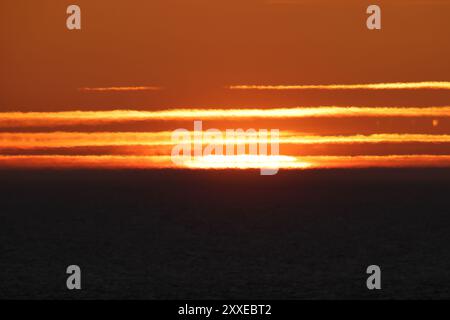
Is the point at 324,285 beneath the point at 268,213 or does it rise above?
beneath

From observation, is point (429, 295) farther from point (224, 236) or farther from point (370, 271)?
point (224, 236)

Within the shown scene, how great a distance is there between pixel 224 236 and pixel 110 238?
1415 centimetres

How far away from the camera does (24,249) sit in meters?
112

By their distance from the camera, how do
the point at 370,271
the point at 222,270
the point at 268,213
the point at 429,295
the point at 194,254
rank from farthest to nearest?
the point at 268,213 → the point at 194,254 → the point at 222,270 → the point at 370,271 → the point at 429,295
